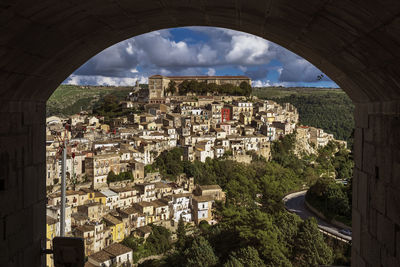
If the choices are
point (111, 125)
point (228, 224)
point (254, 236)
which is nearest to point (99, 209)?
point (228, 224)

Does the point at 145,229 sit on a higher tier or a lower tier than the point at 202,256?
lower

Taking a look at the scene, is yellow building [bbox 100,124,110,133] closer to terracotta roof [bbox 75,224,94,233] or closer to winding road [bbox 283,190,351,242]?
terracotta roof [bbox 75,224,94,233]

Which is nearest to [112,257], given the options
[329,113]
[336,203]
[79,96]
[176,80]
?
[336,203]

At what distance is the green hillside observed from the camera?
99750 millimetres

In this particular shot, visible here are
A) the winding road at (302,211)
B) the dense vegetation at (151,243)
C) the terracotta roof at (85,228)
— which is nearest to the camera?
the winding road at (302,211)

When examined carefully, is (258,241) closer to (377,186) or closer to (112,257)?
(112,257)

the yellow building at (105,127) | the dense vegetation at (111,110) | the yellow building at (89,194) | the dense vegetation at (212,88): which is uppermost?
the dense vegetation at (212,88)

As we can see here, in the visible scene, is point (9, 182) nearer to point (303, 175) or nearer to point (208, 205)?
point (208, 205)

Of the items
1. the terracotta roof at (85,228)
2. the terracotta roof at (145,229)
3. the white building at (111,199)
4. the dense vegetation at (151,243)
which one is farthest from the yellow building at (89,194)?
the dense vegetation at (151,243)

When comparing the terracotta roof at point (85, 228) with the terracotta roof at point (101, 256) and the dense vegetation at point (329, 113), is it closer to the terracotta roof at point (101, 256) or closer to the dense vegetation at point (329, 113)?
the terracotta roof at point (101, 256)

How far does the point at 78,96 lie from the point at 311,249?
4291 inches

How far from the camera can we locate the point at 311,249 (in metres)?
17.8

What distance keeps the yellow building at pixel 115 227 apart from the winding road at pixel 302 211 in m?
14.6

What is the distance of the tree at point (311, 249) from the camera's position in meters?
17.4
